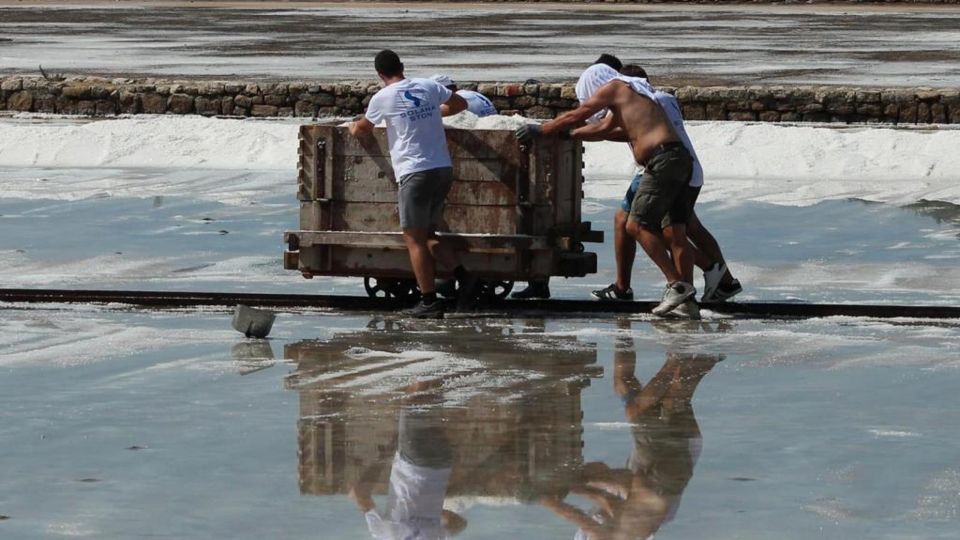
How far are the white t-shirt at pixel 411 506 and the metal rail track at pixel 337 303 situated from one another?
13.8ft

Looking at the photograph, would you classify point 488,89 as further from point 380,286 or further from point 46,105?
point 380,286

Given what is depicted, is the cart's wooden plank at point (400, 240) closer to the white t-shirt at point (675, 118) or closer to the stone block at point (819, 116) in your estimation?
the white t-shirt at point (675, 118)

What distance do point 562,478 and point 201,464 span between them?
1.30m

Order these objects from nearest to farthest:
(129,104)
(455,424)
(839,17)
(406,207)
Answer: (455,424) < (406,207) < (129,104) < (839,17)

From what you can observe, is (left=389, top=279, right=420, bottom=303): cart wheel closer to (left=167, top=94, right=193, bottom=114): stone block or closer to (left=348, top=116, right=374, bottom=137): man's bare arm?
(left=348, top=116, right=374, bottom=137): man's bare arm

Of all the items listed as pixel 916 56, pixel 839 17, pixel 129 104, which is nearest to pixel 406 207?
pixel 129 104

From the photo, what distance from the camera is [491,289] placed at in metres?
12.1

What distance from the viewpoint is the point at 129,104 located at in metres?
27.5

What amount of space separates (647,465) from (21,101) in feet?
70.8

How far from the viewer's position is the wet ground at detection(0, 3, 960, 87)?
3266 cm

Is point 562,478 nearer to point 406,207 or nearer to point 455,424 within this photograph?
point 455,424

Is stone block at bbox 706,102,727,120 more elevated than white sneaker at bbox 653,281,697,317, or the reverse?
white sneaker at bbox 653,281,697,317

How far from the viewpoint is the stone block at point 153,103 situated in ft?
90.2

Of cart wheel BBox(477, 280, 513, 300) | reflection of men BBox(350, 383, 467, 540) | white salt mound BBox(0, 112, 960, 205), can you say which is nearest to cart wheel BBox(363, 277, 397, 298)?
cart wheel BBox(477, 280, 513, 300)
